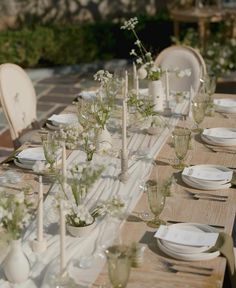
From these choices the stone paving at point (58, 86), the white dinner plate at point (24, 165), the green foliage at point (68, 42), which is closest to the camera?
the white dinner plate at point (24, 165)

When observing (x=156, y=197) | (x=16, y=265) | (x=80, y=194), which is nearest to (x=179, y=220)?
(x=156, y=197)

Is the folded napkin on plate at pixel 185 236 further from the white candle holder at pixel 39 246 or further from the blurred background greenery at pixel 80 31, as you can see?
the blurred background greenery at pixel 80 31

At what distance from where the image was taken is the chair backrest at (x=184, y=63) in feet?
16.1

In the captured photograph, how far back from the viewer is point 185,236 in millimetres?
2490

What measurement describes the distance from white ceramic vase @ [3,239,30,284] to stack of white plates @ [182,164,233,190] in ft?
3.38

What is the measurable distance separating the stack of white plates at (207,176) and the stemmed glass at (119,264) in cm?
93

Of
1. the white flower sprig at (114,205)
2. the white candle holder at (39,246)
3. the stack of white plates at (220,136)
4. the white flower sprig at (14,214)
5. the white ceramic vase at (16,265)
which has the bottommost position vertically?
the stack of white plates at (220,136)

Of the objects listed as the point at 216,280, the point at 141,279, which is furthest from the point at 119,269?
the point at 216,280

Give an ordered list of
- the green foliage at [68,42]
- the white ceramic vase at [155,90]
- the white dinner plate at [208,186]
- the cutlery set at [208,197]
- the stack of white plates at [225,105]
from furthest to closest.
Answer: the green foliage at [68,42], the stack of white plates at [225,105], the white ceramic vase at [155,90], the white dinner plate at [208,186], the cutlery set at [208,197]

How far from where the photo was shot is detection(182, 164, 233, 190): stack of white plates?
9.74 feet

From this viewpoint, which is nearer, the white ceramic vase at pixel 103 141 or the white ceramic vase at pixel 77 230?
the white ceramic vase at pixel 77 230

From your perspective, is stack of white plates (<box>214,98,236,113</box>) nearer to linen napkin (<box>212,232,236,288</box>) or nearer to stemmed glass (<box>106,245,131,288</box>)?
linen napkin (<box>212,232,236,288</box>)

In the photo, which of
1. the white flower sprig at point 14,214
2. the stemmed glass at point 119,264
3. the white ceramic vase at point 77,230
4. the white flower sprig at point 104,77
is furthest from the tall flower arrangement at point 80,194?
the white flower sprig at point 104,77

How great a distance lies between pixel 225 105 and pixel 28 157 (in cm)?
151
